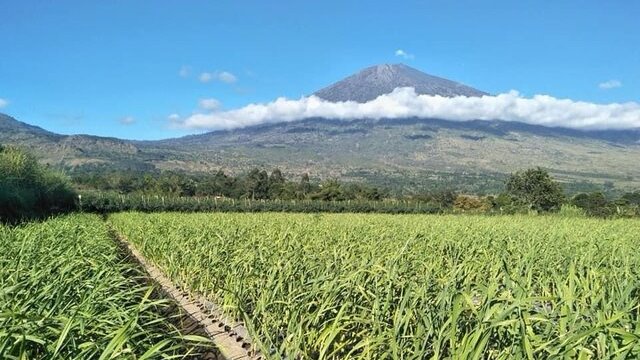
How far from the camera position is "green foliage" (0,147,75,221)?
28.8 m

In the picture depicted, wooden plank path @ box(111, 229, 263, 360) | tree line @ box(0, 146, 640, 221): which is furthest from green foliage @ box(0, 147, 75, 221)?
wooden plank path @ box(111, 229, 263, 360)

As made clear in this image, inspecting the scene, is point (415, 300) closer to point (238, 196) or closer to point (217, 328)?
point (217, 328)

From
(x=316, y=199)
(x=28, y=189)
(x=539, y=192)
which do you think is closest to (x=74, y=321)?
(x=28, y=189)

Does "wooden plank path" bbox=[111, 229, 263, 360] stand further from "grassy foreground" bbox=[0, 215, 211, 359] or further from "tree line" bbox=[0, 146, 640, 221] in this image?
"tree line" bbox=[0, 146, 640, 221]

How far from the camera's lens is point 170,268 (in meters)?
10.9

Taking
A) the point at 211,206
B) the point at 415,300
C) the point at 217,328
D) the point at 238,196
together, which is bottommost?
the point at 238,196

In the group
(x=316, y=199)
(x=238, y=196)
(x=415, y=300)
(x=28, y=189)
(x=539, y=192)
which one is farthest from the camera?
(x=238, y=196)

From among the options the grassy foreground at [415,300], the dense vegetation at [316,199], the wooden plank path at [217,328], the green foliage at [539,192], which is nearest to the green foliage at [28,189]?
the dense vegetation at [316,199]

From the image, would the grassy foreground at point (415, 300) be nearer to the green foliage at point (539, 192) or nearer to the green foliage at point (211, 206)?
the green foliage at point (211, 206)

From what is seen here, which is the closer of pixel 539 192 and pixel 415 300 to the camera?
pixel 415 300

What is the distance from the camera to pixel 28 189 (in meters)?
38.2

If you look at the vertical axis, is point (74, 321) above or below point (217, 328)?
above

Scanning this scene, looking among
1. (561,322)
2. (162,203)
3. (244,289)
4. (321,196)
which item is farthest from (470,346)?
(321,196)

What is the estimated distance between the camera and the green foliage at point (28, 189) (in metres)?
28.8
